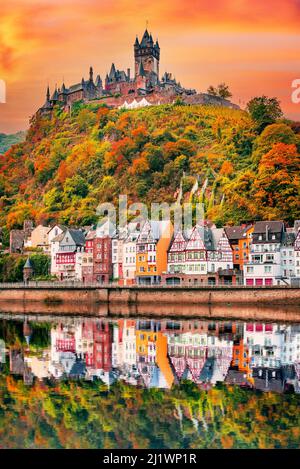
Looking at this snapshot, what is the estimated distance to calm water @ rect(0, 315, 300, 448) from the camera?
2042cm

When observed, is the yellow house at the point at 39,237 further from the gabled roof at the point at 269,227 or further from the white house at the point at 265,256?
the white house at the point at 265,256

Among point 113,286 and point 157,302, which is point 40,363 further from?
point 113,286

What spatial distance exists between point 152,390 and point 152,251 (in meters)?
45.6

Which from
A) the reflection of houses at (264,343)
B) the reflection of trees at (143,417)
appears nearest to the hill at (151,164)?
the reflection of houses at (264,343)

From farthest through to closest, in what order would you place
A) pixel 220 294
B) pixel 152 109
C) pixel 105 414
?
pixel 152 109 → pixel 220 294 → pixel 105 414

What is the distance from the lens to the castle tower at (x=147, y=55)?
144 metres

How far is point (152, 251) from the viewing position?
7125cm

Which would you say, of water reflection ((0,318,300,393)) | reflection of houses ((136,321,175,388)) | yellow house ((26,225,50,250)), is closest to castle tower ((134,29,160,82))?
yellow house ((26,225,50,250))

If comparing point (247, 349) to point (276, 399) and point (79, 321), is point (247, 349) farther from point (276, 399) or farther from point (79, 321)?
point (79, 321)

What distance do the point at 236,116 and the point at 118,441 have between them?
100275 mm

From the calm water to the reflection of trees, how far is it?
0.10 feet
